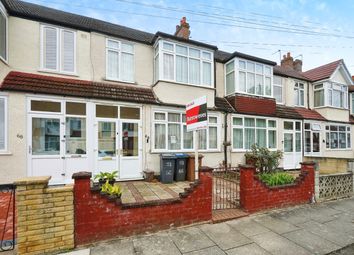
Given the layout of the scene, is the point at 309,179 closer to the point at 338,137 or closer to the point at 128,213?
the point at 128,213

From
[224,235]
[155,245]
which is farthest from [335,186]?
[155,245]

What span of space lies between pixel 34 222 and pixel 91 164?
4470mm

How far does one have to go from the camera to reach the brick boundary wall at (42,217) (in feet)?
10.7

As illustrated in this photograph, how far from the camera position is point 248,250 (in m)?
3.59

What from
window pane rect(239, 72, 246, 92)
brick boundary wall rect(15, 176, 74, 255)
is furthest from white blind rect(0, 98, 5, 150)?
window pane rect(239, 72, 246, 92)

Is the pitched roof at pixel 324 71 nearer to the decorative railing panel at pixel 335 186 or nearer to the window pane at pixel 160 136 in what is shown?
the decorative railing panel at pixel 335 186

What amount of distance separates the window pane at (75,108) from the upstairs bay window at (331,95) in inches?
616

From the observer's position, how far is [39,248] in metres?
3.34

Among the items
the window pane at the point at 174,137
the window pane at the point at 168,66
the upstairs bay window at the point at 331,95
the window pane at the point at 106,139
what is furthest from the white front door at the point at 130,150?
the upstairs bay window at the point at 331,95

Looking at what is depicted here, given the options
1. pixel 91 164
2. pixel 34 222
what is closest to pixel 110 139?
pixel 91 164

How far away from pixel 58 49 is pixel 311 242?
32.7 ft

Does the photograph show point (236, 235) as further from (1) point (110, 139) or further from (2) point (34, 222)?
(1) point (110, 139)

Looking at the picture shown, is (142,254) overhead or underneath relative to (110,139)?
underneath

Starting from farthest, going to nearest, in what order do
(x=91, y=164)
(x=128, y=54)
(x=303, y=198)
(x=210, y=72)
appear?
(x=210, y=72), (x=128, y=54), (x=91, y=164), (x=303, y=198)
